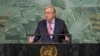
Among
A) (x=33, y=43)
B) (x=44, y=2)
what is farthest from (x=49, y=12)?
(x=44, y=2)

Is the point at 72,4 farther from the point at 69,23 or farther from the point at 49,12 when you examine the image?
the point at 49,12

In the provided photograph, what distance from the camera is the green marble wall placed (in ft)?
30.2

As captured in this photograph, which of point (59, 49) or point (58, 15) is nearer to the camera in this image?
point (59, 49)

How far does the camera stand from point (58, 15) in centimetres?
920

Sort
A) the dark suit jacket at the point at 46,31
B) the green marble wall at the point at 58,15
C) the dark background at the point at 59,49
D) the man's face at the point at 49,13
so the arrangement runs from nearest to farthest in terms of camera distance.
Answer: the dark background at the point at 59,49 → the dark suit jacket at the point at 46,31 → the man's face at the point at 49,13 → the green marble wall at the point at 58,15

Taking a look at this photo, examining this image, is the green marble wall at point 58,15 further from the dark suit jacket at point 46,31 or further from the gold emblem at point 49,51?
the gold emblem at point 49,51

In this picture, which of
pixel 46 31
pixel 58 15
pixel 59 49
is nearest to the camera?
pixel 59 49

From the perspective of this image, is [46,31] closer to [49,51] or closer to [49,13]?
[49,13]

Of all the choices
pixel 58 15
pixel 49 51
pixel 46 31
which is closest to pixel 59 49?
pixel 49 51

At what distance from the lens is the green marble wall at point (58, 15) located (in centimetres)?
922

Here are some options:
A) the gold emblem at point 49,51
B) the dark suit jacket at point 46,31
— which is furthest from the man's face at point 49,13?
the gold emblem at point 49,51

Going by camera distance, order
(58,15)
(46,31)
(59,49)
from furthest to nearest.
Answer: (58,15) < (46,31) < (59,49)

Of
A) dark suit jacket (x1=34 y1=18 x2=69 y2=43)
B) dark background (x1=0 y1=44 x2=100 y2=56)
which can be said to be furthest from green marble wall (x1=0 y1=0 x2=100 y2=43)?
dark background (x1=0 y1=44 x2=100 y2=56)

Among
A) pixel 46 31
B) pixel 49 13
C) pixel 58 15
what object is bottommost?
pixel 58 15
